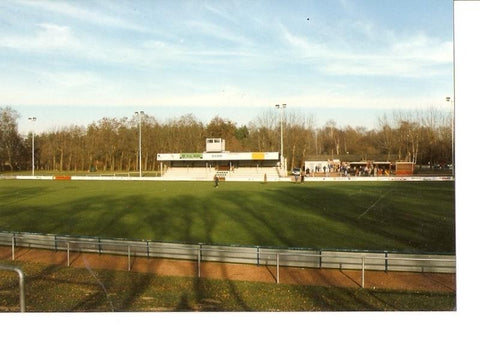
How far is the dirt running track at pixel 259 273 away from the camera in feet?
32.7

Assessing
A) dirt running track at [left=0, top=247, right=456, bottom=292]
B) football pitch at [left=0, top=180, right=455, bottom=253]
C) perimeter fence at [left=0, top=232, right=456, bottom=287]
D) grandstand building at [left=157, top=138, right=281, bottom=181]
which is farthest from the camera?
grandstand building at [left=157, top=138, right=281, bottom=181]

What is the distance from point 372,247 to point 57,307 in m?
9.69

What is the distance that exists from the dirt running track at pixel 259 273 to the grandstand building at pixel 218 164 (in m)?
37.0

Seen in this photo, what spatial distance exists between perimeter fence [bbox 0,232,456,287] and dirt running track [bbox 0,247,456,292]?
0.14m

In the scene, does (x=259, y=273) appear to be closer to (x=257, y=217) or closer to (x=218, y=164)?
(x=257, y=217)

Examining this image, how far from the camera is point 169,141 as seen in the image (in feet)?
154

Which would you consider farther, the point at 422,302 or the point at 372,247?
the point at 372,247

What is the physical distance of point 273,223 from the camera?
18906 millimetres

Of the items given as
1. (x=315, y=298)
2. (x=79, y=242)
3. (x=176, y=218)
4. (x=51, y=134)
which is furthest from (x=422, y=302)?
(x=51, y=134)

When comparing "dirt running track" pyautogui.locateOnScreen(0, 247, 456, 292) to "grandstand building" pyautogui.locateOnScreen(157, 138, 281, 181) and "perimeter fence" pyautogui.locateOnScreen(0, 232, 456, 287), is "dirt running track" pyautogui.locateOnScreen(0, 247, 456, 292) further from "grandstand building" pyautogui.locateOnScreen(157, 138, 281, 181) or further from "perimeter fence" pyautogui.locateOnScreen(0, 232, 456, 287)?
"grandstand building" pyautogui.locateOnScreen(157, 138, 281, 181)

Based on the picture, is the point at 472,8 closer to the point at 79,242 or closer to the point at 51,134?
the point at 79,242

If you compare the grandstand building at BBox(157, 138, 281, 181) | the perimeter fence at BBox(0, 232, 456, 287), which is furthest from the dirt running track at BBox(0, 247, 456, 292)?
the grandstand building at BBox(157, 138, 281, 181)

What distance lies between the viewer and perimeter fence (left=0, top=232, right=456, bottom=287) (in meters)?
10.6

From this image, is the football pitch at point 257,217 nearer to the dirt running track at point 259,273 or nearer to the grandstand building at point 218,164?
the dirt running track at point 259,273
